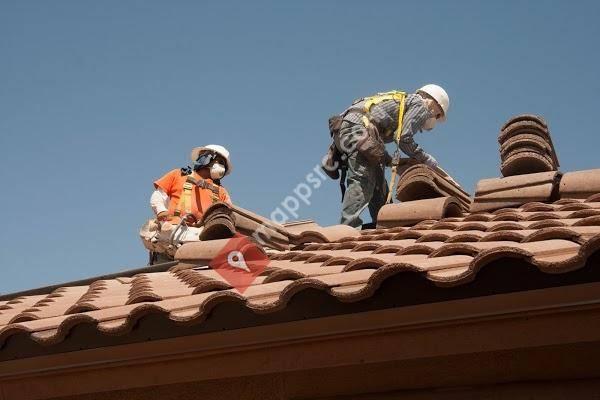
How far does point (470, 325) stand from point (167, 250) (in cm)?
651

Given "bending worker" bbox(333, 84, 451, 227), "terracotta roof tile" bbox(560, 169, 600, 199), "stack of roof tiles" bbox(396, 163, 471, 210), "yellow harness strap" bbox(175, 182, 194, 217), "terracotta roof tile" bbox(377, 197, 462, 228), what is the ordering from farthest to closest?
"yellow harness strap" bbox(175, 182, 194, 217) < "bending worker" bbox(333, 84, 451, 227) < "stack of roof tiles" bbox(396, 163, 471, 210) < "terracotta roof tile" bbox(377, 197, 462, 228) < "terracotta roof tile" bbox(560, 169, 600, 199)

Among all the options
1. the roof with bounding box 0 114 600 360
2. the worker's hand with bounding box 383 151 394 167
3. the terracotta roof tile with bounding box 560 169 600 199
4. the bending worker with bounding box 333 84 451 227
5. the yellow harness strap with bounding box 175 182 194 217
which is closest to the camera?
the roof with bounding box 0 114 600 360

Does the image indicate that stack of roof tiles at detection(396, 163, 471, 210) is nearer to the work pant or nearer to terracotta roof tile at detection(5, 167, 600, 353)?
terracotta roof tile at detection(5, 167, 600, 353)

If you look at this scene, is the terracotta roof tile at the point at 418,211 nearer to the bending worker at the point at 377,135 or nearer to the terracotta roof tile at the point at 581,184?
the terracotta roof tile at the point at 581,184

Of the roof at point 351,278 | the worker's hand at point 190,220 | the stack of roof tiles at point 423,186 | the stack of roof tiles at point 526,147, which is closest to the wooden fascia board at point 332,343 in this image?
the roof at point 351,278

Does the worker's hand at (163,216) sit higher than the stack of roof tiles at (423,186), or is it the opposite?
the worker's hand at (163,216)

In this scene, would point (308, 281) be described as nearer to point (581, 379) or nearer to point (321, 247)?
point (581, 379)

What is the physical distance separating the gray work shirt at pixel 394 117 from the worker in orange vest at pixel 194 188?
1355 mm

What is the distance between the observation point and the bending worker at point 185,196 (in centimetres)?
1006

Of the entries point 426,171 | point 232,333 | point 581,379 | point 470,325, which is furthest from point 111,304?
point 426,171

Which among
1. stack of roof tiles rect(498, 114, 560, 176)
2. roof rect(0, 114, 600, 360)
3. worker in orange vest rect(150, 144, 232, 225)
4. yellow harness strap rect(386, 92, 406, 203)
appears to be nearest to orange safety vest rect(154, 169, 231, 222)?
worker in orange vest rect(150, 144, 232, 225)

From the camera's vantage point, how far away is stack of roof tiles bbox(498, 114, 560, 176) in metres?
7.25

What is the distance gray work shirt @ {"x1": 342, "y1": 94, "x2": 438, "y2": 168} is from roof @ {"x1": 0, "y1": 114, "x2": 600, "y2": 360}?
→ 352cm

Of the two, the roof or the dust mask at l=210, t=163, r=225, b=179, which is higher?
the dust mask at l=210, t=163, r=225, b=179
